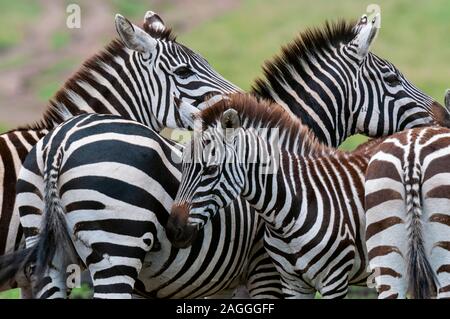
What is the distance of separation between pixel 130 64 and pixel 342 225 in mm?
2948

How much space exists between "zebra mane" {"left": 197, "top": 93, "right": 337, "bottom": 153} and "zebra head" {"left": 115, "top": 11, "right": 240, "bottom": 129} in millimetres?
1342

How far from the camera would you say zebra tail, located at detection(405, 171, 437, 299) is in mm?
6461

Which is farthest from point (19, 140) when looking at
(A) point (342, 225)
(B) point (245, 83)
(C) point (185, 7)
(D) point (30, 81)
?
(C) point (185, 7)

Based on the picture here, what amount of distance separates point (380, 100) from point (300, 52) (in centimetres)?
89

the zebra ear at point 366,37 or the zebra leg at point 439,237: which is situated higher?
the zebra ear at point 366,37

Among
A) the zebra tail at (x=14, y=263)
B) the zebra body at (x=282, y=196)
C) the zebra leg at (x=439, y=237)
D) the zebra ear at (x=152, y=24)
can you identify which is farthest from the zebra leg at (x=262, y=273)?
the zebra ear at (x=152, y=24)

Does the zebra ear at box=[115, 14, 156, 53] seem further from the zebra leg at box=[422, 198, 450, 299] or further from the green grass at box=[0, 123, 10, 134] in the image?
the green grass at box=[0, 123, 10, 134]

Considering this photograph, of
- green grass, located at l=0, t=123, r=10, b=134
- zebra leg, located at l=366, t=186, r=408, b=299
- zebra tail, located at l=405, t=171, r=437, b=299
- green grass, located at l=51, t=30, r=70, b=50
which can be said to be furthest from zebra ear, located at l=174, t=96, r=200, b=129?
green grass, located at l=51, t=30, r=70, b=50

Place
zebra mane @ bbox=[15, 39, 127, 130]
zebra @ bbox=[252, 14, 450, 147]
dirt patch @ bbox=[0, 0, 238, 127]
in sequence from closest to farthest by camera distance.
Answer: zebra mane @ bbox=[15, 39, 127, 130], zebra @ bbox=[252, 14, 450, 147], dirt patch @ bbox=[0, 0, 238, 127]

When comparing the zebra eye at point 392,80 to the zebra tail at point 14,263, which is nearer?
the zebra tail at point 14,263

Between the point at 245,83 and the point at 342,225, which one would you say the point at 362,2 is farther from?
the point at 342,225

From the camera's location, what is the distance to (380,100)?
357 inches

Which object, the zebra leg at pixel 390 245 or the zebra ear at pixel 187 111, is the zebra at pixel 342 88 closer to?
the zebra ear at pixel 187 111

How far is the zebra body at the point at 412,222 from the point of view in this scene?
6.48 metres
